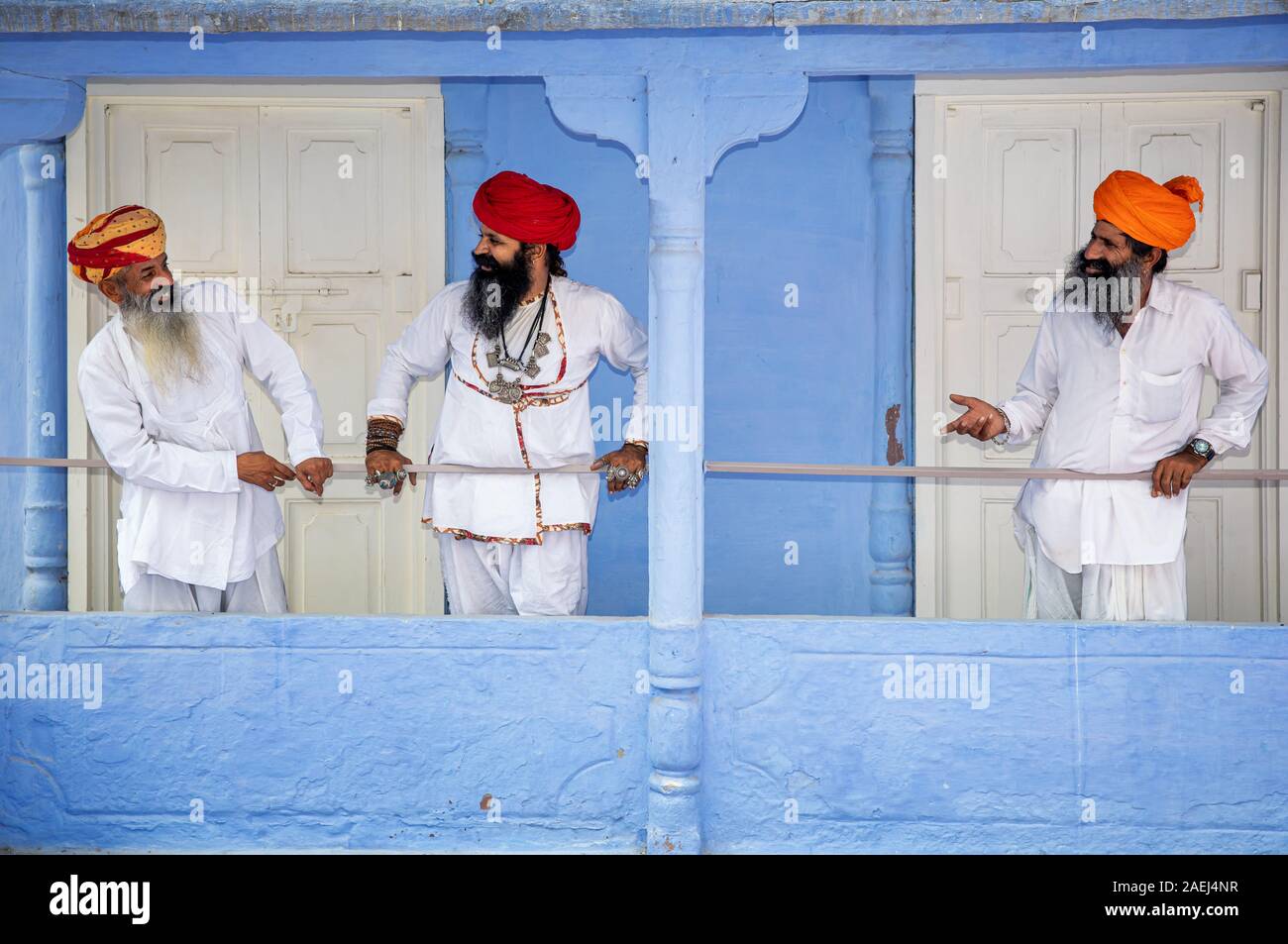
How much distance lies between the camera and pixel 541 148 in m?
6.13

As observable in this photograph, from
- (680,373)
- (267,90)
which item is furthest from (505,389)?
(267,90)

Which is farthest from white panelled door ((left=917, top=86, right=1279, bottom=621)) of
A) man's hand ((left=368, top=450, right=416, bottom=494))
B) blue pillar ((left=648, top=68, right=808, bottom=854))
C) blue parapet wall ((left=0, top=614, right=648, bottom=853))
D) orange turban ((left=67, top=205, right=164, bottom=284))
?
orange turban ((left=67, top=205, right=164, bottom=284))

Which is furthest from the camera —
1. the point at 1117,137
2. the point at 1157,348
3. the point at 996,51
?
the point at 1117,137

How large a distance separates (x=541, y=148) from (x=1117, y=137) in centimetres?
246

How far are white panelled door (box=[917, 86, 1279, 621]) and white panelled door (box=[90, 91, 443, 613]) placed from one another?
2233mm

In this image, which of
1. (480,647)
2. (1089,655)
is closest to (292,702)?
(480,647)

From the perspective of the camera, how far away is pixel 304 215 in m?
6.22

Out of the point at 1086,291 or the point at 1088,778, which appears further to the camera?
the point at 1086,291

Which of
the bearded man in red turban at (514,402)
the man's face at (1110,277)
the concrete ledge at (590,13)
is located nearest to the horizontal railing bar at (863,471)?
the bearded man in red turban at (514,402)

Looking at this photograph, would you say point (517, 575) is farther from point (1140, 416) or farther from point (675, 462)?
point (1140, 416)

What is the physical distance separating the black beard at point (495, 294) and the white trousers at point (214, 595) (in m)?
1.06

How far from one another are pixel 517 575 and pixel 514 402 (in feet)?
1.86

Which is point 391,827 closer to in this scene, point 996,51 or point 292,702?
point 292,702

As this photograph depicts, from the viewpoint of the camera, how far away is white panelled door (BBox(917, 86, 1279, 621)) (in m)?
6.07
